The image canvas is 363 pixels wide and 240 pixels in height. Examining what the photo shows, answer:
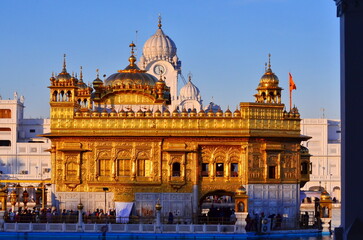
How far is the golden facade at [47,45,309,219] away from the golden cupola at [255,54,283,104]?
104 centimetres

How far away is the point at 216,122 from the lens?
1334 inches

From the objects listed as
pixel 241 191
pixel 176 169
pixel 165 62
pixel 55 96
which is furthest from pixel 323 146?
pixel 241 191

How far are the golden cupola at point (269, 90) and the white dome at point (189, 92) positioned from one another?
2104 inches

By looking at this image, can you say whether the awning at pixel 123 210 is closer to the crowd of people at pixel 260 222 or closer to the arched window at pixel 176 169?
the arched window at pixel 176 169

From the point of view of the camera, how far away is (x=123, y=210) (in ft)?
110

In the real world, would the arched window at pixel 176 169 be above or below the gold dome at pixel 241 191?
above

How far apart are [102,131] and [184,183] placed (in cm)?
406

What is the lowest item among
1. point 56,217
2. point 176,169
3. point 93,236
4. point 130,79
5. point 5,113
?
point 93,236

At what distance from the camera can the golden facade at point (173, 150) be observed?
33.8 metres

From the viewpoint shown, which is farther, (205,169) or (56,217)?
(205,169)

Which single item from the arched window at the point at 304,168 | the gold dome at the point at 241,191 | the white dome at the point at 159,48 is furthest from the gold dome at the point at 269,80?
the white dome at the point at 159,48

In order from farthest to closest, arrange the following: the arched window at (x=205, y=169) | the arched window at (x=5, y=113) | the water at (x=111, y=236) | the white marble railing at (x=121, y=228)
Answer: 1. the arched window at (x=5, y=113)
2. the arched window at (x=205, y=169)
3. the white marble railing at (x=121, y=228)
4. the water at (x=111, y=236)

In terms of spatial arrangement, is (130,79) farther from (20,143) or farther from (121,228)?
(20,143)

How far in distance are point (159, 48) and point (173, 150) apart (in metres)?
54.4
